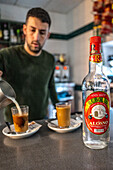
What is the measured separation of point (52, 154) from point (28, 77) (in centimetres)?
95

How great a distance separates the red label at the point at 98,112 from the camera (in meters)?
0.56

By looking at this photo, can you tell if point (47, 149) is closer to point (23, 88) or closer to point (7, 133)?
point (7, 133)

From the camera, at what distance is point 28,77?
1413 millimetres

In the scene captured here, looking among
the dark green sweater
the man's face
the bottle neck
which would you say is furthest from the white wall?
the bottle neck

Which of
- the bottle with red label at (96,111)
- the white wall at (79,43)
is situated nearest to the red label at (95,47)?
the bottle with red label at (96,111)

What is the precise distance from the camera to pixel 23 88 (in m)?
1.38

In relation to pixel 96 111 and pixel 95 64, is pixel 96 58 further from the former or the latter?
pixel 96 111

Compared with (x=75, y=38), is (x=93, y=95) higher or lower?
lower

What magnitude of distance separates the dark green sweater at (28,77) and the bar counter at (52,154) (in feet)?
2.30

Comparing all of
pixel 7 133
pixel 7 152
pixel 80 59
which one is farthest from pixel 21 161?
pixel 80 59

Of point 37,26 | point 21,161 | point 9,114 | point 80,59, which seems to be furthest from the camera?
point 80,59

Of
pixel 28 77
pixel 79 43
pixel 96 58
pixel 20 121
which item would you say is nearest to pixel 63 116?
pixel 20 121

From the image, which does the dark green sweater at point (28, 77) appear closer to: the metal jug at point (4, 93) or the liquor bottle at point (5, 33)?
the metal jug at point (4, 93)

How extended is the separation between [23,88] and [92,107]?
906 millimetres
